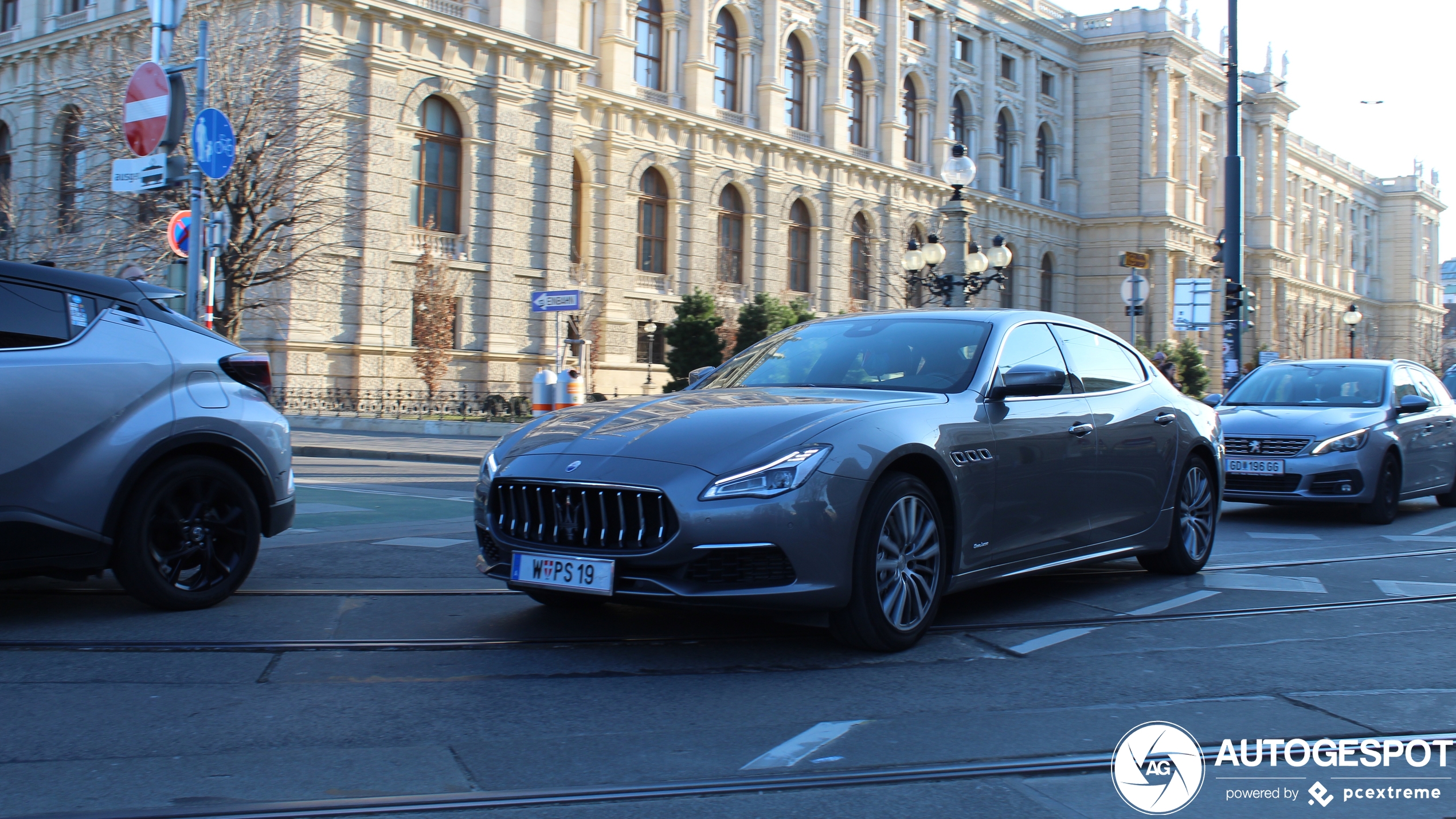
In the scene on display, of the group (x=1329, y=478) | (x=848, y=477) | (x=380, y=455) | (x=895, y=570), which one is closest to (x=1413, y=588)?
(x=1329, y=478)

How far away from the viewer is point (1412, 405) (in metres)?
11.8

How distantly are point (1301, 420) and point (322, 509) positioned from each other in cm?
881

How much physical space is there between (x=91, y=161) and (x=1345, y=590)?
31.9 meters

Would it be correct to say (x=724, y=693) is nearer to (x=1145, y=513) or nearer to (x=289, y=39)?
(x=1145, y=513)

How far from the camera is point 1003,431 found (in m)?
5.81

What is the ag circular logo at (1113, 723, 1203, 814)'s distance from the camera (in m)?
3.49

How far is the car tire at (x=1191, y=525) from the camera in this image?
746 cm

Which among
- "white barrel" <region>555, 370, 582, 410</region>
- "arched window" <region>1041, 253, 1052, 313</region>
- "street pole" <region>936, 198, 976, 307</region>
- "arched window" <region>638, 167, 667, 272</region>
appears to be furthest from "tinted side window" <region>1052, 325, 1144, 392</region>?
"arched window" <region>1041, 253, 1052, 313</region>

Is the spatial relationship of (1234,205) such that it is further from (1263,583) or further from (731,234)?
(731,234)

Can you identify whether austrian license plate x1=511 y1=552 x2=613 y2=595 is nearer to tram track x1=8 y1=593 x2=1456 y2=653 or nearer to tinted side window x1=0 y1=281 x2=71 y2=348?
tram track x1=8 y1=593 x2=1456 y2=653

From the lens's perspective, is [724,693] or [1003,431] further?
[1003,431]

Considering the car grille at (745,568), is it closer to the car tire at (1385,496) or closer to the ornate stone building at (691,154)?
the car tire at (1385,496)

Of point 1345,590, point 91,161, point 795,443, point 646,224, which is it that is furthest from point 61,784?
point 646,224

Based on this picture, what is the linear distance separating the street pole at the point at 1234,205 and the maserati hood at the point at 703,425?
60.4 ft
